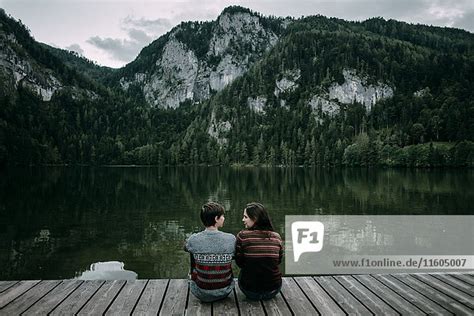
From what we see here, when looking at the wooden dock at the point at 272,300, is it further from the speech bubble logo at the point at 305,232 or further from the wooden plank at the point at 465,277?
the speech bubble logo at the point at 305,232

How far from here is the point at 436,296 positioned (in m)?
7.56

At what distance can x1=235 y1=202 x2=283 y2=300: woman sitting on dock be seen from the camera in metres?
7.13

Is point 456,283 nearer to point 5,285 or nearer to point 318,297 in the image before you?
point 318,297

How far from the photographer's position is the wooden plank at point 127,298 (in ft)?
22.5

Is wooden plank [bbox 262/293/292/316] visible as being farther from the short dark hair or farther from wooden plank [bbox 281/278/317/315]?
the short dark hair

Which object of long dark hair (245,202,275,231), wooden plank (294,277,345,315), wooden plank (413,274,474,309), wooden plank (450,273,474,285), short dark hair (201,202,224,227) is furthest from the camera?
wooden plank (450,273,474,285)

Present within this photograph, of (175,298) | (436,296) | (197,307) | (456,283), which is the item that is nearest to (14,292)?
(175,298)

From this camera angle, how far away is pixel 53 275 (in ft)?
60.0

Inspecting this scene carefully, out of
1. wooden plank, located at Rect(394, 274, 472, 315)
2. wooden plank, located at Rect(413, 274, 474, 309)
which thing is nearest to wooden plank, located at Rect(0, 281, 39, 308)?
wooden plank, located at Rect(394, 274, 472, 315)

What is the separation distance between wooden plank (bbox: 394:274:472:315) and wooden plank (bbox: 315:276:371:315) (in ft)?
4.81

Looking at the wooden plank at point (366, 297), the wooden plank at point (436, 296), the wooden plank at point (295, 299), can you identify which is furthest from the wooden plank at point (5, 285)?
the wooden plank at point (436, 296)

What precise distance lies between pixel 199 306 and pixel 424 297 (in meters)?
4.22

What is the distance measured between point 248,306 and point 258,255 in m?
0.91

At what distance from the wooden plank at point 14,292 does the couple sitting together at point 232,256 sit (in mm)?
3427
